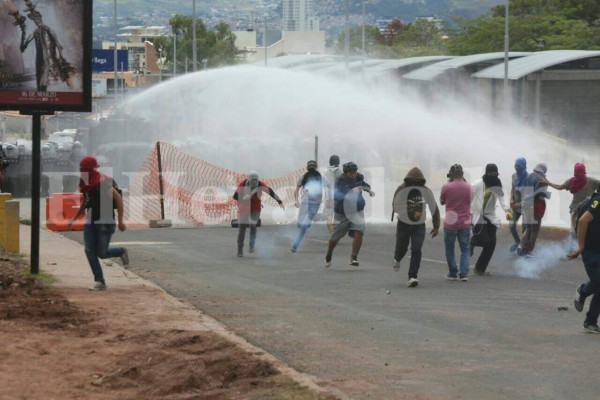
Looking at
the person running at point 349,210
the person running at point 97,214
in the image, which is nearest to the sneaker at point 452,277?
the person running at point 349,210

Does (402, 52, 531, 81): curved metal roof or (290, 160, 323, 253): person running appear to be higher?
(402, 52, 531, 81): curved metal roof

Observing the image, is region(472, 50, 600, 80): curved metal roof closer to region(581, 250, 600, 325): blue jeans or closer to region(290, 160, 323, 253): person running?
region(290, 160, 323, 253): person running

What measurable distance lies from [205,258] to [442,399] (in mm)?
12413

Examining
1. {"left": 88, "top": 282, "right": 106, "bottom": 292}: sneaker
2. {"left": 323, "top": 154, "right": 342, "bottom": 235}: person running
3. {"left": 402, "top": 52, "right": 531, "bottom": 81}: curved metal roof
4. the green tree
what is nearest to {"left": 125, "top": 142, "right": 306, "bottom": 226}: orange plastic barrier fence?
{"left": 323, "top": 154, "right": 342, "bottom": 235}: person running

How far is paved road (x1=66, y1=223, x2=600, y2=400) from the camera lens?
986 cm

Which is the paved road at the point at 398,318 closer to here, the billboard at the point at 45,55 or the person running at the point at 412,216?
the person running at the point at 412,216

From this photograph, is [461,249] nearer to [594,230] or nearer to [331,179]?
[594,230]

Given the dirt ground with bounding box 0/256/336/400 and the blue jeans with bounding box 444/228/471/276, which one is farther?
the blue jeans with bounding box 444/228/471/276

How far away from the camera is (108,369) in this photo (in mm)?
10062

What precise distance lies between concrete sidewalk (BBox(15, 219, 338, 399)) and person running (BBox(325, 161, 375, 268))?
3479mm

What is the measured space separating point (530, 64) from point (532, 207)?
93.8 feet

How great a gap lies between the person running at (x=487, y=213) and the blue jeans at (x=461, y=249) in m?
0.59

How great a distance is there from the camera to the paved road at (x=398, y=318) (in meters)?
9.86

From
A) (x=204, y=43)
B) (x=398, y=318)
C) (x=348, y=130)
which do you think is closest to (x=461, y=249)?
(x=398, y=318)
